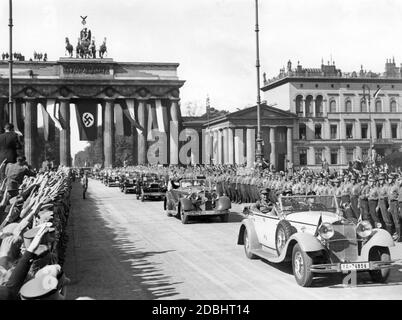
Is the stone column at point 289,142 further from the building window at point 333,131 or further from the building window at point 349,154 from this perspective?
the building window at point 349,154

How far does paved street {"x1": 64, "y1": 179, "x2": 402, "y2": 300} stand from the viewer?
365 inches

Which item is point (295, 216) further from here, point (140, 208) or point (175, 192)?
point (140, 208)

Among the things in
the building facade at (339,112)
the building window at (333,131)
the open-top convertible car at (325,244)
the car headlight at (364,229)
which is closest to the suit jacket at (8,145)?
the open-top convertible car at (325,244)

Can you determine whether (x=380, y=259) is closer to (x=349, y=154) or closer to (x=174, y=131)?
(x=174, y=131)

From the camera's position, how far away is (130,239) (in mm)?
16141

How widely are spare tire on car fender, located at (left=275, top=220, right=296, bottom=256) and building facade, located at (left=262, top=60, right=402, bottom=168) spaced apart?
7700cm

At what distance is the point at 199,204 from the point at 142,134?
58.6 m

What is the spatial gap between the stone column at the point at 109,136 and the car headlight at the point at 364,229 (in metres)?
72.0

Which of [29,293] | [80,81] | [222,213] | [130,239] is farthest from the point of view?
[80,81]

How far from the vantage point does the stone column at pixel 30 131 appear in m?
77.8

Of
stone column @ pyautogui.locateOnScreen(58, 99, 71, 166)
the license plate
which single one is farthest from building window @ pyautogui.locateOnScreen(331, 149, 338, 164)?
the license plate

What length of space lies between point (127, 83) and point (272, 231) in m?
70.4
